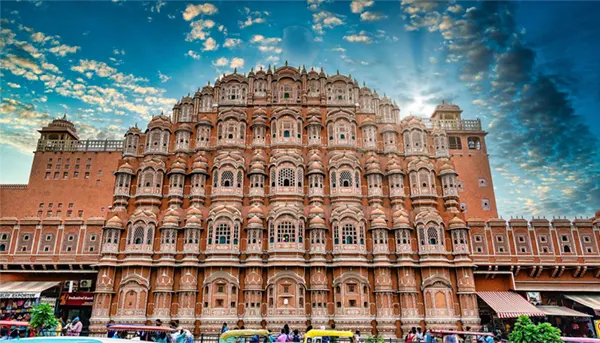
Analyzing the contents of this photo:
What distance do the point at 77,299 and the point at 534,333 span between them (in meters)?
31.5

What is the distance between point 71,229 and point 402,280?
1050 inches

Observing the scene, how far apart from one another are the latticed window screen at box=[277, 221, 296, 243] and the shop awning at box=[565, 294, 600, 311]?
21.9 m

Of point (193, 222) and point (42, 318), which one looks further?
point (193, 222)

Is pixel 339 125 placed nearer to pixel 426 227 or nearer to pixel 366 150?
pixel 366 150

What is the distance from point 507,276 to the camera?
33.7 metres

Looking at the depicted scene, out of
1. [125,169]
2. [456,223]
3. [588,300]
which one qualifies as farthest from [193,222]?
[588,300]

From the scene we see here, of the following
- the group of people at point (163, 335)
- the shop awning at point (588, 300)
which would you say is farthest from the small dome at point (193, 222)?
the shop awning at point (588, 300)

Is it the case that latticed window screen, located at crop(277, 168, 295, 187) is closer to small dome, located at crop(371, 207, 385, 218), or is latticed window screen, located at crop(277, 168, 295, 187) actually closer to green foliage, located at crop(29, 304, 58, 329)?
small dome, located at crop(371, 207, 385, 218)

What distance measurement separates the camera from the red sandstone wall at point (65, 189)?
1876 inches

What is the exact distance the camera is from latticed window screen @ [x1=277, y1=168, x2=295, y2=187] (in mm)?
34531

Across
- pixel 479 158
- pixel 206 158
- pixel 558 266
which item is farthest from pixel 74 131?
pixel 558 266

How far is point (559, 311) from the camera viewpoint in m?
31.5

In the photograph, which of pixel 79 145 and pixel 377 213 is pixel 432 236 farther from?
pixel 79 145

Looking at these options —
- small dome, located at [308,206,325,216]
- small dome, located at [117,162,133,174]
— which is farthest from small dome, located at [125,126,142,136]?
small dome, located at [308,206,325,216]
